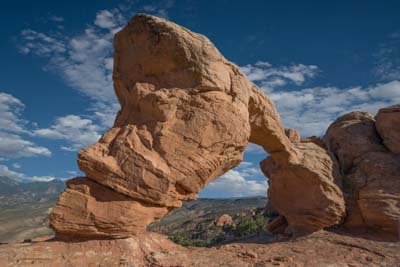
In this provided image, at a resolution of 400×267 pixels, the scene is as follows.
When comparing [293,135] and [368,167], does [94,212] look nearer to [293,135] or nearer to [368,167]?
[368,167]

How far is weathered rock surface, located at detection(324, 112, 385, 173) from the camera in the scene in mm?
19956

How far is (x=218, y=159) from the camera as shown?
12766 millimetres

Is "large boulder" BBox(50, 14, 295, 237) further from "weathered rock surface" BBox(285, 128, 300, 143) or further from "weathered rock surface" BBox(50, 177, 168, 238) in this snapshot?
"weathered rock surface" BBox(285, 128, 300, 143)

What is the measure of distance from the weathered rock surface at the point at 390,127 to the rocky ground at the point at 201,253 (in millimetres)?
5440

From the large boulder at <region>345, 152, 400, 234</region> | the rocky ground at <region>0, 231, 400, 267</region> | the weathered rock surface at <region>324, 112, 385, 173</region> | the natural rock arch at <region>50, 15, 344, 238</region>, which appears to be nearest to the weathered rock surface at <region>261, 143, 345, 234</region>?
the large boulder at <region>345, 152, 400, 234</region>

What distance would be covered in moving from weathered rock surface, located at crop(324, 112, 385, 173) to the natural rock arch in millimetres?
7833

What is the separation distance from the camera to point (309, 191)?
1816 cm

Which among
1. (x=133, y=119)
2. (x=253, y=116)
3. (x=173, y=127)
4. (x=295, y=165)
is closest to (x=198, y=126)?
(x=173, y=127)

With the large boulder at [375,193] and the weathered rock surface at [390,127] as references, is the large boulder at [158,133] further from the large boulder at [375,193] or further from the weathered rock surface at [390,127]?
the weathered rock surface at [390,127]

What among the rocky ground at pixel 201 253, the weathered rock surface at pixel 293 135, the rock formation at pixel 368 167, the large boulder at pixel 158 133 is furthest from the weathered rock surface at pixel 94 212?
the weathered rock surface at pixel 293 135

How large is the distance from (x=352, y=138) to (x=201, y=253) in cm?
1231

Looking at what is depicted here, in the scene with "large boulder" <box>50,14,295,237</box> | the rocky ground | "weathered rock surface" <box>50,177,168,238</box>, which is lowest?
the rocky ground

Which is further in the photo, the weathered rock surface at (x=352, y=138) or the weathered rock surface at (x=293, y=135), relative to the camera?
the weathered rock surface at (x=293, y=135)

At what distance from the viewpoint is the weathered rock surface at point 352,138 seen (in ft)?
65.5
